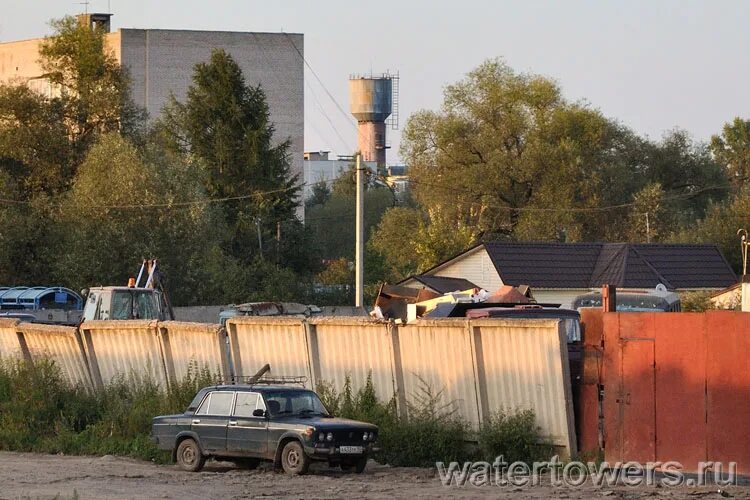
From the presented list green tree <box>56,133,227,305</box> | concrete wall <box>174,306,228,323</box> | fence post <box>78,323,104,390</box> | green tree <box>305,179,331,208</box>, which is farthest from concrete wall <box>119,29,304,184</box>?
fence post <box>78,323,104,390</box>

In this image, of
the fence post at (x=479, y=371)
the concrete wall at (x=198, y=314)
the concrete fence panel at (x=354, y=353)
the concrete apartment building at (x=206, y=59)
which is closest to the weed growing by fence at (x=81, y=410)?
the concrete fence panel at (x=354, y=353)

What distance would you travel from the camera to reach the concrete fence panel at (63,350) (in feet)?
80.4

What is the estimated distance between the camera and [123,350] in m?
23.8

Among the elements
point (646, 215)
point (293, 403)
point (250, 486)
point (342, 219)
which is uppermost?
point (342, 219)

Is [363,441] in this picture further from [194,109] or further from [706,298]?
[194,109]

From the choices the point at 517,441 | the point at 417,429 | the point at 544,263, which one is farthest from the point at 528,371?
the point at 544,263

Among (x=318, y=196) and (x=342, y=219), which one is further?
Answer: (x=318, y=196)

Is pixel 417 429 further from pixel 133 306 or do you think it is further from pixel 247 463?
pixel 133 306

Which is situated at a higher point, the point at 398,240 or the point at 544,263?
the point at 398,240

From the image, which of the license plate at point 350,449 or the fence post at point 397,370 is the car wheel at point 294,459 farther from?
the fence post at point 397,370

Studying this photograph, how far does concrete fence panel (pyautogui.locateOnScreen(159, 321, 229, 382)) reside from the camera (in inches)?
865

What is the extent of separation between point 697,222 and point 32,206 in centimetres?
3898

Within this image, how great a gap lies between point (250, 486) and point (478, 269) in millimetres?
33572

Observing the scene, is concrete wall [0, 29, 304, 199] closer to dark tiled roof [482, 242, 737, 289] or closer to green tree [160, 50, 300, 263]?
green tree [160, 50, 300, 263]
